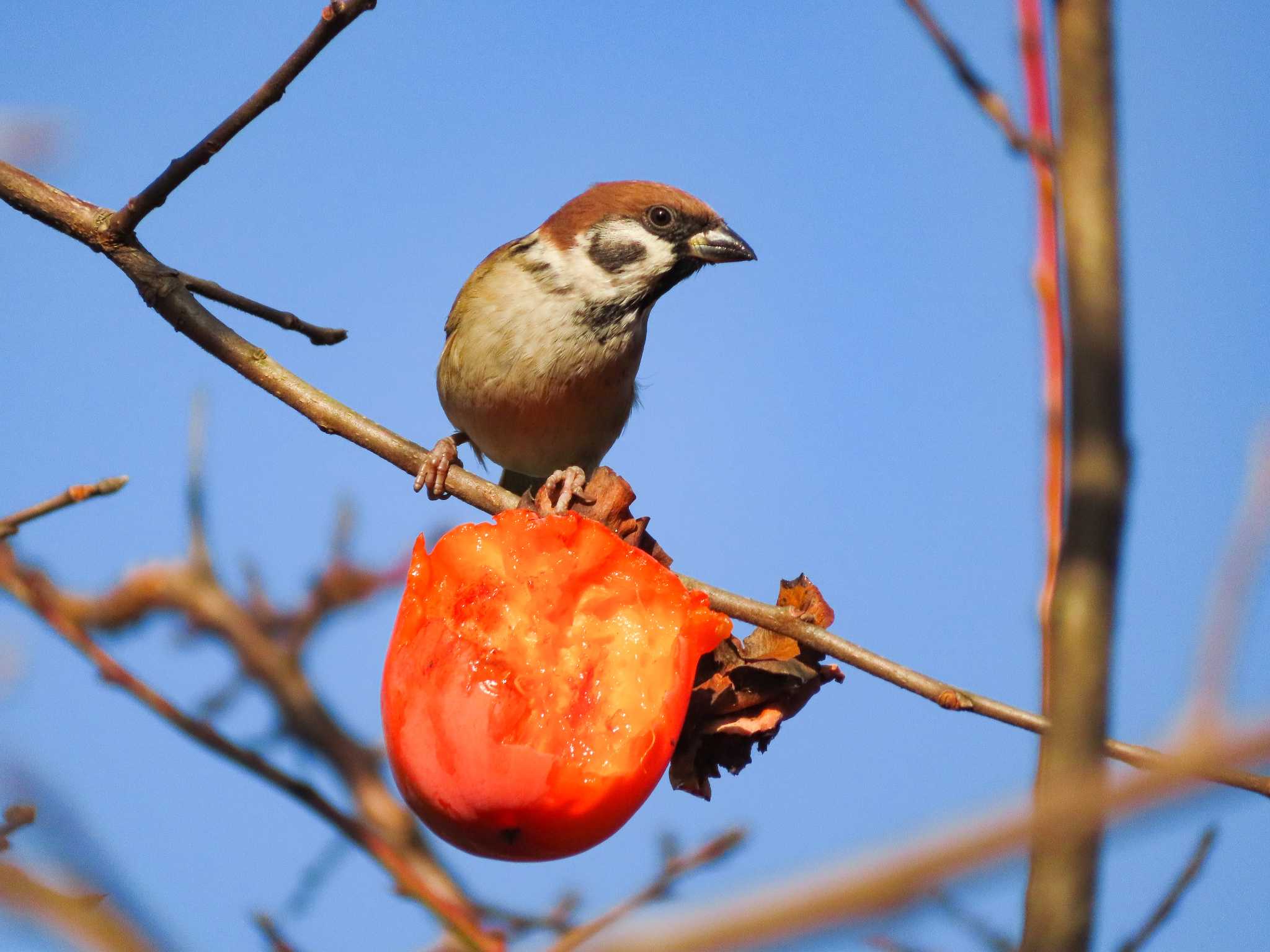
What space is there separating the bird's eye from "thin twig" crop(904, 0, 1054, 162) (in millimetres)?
3400

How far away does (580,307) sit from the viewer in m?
5.02

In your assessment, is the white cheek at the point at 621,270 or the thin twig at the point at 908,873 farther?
the white cheek at the point at 621,270

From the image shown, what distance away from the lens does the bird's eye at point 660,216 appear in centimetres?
501

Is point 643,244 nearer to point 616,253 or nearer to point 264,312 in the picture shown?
point 616,253

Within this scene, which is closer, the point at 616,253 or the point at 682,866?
the point at 682,866

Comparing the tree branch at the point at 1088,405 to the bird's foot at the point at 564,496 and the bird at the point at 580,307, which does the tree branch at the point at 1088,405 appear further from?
the bird at the point at 580,307

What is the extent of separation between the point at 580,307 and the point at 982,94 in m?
3.56

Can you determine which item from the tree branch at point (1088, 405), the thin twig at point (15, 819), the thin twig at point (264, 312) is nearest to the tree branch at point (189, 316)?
the thin twig at point (264, 312)

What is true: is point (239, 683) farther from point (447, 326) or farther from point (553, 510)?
point (447, 326)

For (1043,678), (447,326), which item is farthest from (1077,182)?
(447,326)

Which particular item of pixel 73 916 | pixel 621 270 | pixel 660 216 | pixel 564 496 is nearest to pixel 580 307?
pixel 621 270

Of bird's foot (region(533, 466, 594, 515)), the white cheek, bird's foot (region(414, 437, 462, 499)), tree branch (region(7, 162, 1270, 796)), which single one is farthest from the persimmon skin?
the white cheek

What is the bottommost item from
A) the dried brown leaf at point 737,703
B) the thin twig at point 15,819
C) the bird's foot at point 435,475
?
the thin twig at point 15,819

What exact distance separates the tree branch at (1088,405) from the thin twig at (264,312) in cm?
282
